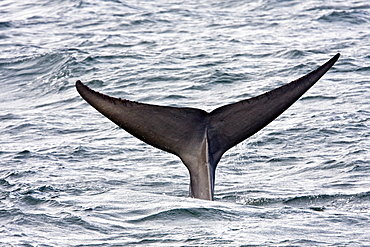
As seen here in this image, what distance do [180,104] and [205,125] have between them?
5631mm

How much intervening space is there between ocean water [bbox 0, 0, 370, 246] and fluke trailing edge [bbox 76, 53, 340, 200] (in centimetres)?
35

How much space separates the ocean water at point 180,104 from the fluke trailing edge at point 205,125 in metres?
0.35

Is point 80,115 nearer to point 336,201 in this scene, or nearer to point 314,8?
point 336,201

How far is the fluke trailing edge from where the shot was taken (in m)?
6.88

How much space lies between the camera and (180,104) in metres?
12.8

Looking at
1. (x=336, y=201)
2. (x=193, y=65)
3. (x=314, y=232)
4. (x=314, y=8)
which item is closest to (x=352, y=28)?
(x=314, y=8)

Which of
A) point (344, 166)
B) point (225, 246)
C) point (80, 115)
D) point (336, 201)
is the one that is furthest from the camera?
point (80, 115)

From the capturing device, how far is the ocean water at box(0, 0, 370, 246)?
688 cm

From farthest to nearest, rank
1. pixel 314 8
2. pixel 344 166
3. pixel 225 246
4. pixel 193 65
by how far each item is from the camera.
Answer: pixel 314 8
pixel 193 65
pixel 344 166
pixel 225 246

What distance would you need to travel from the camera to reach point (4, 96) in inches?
563

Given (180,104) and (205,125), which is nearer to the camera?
(205,125)

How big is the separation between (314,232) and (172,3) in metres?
17.4

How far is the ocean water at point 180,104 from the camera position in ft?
22.6

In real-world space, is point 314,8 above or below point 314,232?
above
